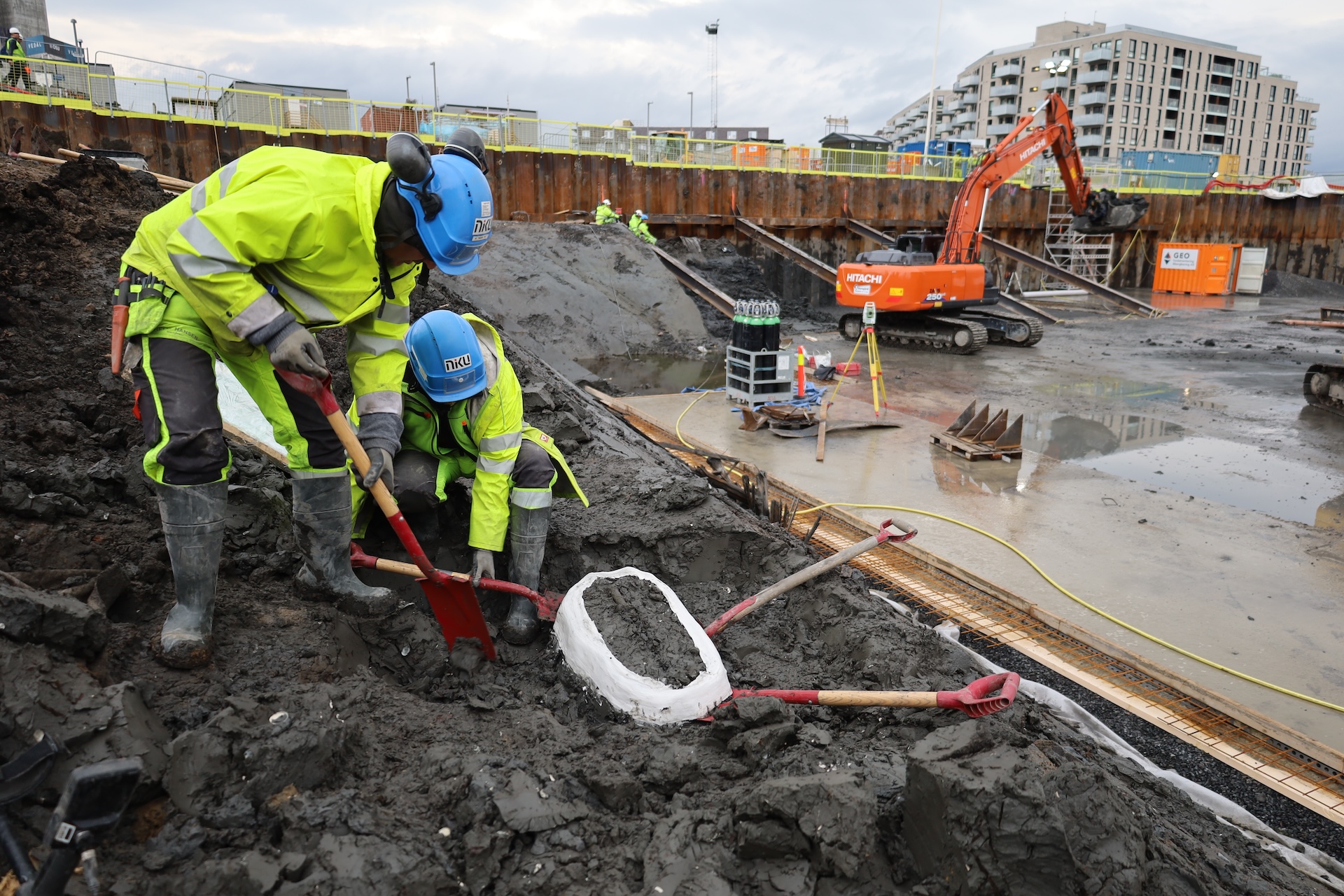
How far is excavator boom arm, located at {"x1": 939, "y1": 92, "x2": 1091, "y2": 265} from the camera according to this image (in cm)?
1447

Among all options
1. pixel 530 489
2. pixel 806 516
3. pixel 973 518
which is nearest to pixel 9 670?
pixel 530 489

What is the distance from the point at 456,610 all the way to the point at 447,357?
1.01 metres

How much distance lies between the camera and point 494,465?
11.0ft

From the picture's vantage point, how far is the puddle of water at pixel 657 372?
435 inches

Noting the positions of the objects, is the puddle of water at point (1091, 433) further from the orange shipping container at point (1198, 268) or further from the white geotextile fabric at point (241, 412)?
the orange shipping container at point (1198, 268)

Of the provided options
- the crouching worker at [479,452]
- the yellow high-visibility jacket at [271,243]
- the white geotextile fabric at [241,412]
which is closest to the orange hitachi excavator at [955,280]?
the white geotextile fabric at [241,412]

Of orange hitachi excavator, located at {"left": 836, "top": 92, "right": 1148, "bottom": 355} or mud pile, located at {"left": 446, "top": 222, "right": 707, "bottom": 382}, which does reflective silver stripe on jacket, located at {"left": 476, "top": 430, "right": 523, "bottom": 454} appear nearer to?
mud pile, located at {"left": 446, "top": 222, "right": 707, "bottom": 382}

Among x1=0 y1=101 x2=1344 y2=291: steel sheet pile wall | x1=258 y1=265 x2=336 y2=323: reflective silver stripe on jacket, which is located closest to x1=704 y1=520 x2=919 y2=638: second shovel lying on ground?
x1=258 y1=265 x2=336 y2=323: reflective silver stripe on jacket

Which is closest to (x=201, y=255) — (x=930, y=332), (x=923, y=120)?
(x=930, y=332)

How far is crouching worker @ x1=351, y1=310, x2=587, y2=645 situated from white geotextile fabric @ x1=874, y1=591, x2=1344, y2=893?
187 cm

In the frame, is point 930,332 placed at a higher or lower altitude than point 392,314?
lower

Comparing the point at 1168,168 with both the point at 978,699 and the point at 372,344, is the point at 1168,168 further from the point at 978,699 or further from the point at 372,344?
the point at 372,344

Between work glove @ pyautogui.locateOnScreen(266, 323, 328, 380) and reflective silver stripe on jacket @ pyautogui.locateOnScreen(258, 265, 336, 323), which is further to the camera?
reflective silver stripe on jacket @ pyautogui.locateOnScreen(258, 265, 336, 323)

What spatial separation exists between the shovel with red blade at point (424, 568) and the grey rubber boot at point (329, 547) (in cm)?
15
